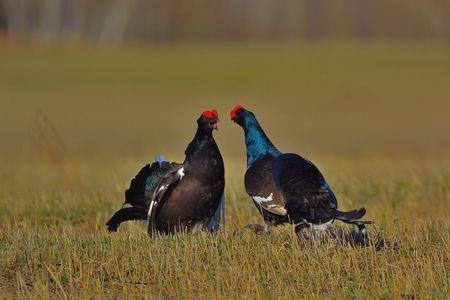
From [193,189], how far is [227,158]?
1298 centimetres

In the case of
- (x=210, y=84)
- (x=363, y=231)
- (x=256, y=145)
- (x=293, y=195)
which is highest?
(x=210, y=84)

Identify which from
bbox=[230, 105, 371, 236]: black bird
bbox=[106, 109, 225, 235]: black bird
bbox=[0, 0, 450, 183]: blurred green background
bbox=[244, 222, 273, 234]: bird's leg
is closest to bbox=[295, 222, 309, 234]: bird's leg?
bbox=[230, 105, 371, 236]: black bird

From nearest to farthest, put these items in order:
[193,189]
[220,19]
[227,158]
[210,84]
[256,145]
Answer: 1. [193,189]
2. [256,145]
3. [227,158]
4. [210,84]
5. [220,19]

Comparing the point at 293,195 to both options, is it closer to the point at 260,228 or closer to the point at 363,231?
the point at 260,228

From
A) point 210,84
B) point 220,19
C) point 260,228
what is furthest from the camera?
point 220,19

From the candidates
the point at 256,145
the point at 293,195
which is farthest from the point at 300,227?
the point at 256,145

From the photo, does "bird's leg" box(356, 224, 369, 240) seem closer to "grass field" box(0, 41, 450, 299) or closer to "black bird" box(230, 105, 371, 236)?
"black bird" box(230, 105, 371, 236)

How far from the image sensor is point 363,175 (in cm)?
1495

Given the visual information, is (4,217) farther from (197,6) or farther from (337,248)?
(197,6)

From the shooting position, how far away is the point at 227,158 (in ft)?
74.4

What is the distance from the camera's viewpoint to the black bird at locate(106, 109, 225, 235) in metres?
9.70

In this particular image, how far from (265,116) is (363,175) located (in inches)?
1006

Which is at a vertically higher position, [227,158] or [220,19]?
[220,19]

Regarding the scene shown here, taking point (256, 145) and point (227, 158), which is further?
point (227, 158)
